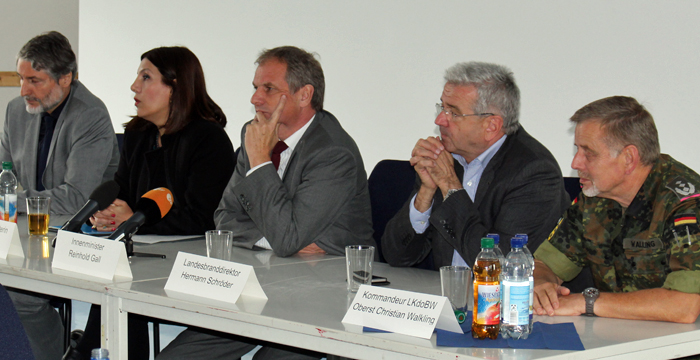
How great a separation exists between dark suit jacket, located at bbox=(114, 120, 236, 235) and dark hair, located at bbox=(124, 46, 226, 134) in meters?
0.05

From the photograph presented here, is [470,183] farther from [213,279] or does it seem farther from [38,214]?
[38,214]

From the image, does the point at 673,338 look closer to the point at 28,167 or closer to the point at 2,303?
the point at 2,303

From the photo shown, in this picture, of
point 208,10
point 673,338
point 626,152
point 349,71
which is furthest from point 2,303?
point 208,10

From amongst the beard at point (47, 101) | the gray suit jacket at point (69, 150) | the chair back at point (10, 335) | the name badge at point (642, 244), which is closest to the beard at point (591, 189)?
the name badge at point (642, 244)

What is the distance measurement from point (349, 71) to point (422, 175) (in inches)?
72.0

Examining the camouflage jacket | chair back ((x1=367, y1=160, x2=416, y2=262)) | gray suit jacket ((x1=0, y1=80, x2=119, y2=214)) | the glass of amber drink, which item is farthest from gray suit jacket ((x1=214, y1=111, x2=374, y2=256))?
gray suit jacket ((x1=0, y1=80, x2=119, y2=214))

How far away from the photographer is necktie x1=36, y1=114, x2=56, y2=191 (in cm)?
325

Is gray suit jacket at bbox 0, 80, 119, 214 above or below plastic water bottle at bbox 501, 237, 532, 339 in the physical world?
below

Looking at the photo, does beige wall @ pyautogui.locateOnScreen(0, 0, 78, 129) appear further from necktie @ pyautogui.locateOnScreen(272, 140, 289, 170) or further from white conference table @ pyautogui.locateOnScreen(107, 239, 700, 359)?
white conference table @ pyautogui.locateOnScreen(107, 239, 700, 359)

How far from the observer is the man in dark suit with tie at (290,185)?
7.04 ft

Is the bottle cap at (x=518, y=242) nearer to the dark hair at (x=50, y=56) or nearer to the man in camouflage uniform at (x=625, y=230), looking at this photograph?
the man in camouflage uniform at (x=625, y=230)

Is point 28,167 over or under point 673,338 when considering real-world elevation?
under

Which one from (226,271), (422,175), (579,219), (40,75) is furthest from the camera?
(40,75)

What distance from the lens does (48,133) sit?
326cm
